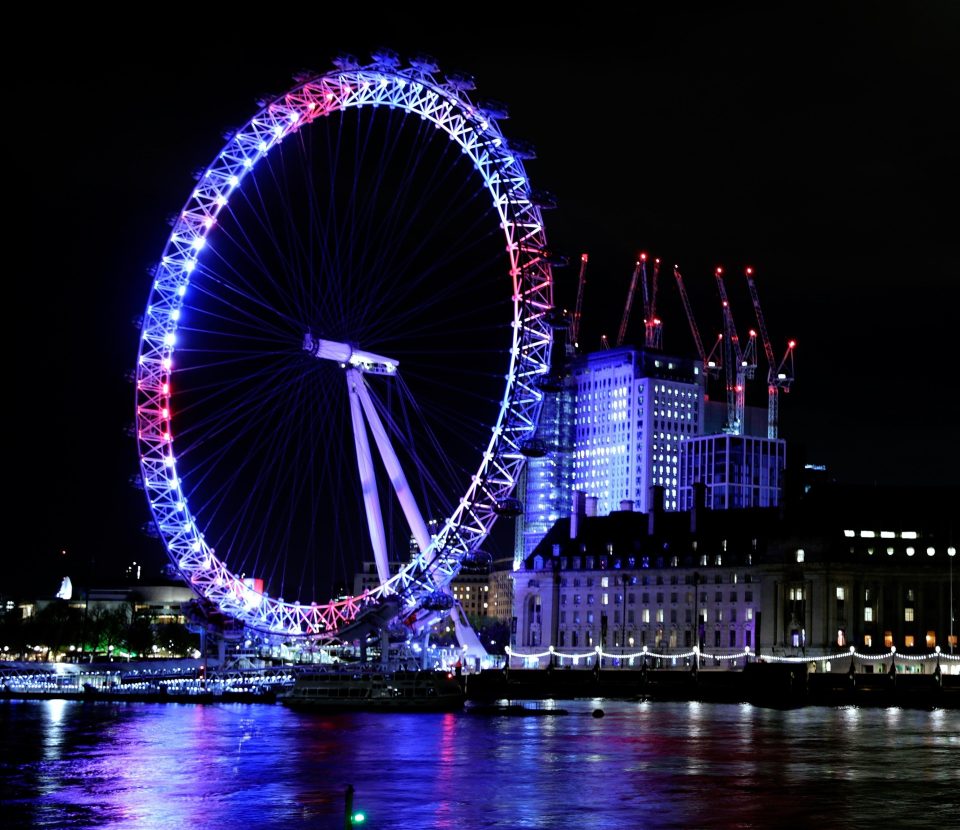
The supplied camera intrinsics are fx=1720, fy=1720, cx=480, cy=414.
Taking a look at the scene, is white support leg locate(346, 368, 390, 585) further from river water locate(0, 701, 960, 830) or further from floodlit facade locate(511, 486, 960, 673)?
floodlit facade locate(511, 486, 960, 673)

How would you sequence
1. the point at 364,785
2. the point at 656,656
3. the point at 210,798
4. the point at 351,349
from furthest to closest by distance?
the point at 656,656
the point at 351,349
the point at 364,785
the point at 210,798

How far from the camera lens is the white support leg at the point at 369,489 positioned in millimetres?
103806

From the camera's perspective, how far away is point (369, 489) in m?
108

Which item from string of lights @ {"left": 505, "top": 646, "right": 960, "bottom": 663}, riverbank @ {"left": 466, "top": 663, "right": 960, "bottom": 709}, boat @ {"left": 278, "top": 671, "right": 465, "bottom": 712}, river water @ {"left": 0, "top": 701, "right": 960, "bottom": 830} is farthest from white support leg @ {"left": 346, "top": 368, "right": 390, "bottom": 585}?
string of lights @ {"left": 505, "top": 646, "right": 960, "bottom": 663}

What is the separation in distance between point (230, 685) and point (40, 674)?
33231 millimetres

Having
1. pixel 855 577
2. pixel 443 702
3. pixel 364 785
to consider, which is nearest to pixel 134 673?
pixel 443 702

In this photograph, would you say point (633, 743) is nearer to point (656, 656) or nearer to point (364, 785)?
point (364, 785)

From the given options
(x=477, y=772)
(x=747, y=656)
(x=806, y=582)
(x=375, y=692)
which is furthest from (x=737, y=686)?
(x=477, y=772)

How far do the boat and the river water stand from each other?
407 inches

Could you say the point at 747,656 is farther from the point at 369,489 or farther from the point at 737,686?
the point at 369,489

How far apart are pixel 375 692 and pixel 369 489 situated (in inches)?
865

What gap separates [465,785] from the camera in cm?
6738

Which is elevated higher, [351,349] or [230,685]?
[351,349]

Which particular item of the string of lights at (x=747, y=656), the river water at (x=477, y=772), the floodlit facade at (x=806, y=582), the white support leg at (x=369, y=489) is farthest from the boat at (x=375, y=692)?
the floodlit facade at (x=806, y=582)
